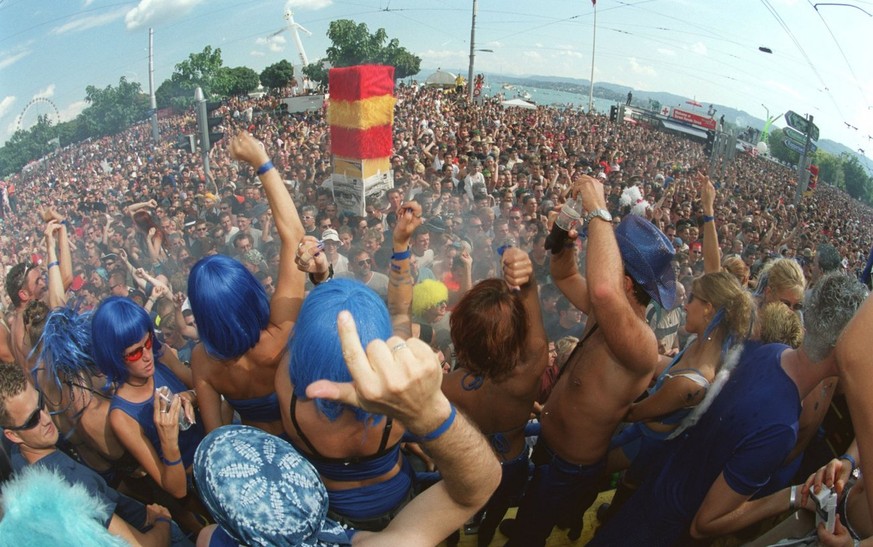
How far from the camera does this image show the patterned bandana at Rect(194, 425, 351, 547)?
0.95 metres

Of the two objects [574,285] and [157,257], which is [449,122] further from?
[574,285]

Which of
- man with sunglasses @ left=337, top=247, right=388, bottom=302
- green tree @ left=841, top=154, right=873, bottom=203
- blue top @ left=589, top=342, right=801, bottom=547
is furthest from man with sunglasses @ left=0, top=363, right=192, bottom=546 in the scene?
green tree @ left=841, top=154, right=873, bottom=203

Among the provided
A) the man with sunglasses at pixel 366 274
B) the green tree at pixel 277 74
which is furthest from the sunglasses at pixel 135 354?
the green tree at pixel 277 74

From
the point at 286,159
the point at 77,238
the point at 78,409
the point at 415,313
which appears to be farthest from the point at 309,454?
the point at 286,159

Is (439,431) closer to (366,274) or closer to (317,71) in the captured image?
(366,274)

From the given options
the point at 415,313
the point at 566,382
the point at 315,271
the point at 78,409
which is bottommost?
the point at 415,313

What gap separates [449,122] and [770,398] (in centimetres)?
925

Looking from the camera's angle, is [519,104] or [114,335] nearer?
[114,335]

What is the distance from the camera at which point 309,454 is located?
4.82 ft

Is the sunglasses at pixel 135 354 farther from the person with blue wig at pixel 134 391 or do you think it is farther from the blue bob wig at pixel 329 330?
the blue bob wig at pixel 329 330

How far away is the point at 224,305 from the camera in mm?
1682

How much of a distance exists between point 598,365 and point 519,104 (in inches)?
Result: 575

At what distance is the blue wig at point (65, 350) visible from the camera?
2008mm

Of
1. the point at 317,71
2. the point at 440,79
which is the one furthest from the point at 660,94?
the point at 317,71
